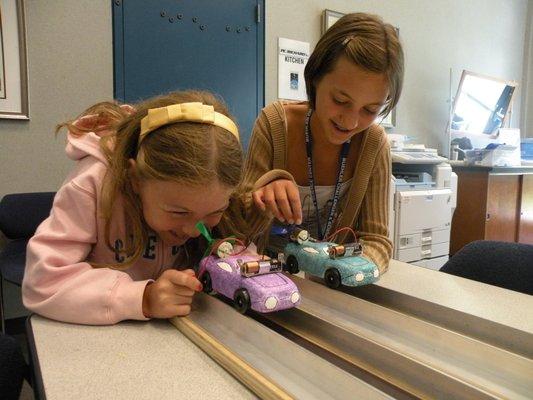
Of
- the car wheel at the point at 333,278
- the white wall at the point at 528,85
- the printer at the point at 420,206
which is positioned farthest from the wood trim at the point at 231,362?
the white wall at the point at 528,85

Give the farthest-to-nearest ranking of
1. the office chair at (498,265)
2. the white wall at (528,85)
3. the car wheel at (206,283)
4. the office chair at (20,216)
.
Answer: the white wall at (528,85), the office chair at (20,216), the office chair at (498,265), the car wheel at (206,283)

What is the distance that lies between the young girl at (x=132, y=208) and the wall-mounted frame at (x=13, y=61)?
154 cm

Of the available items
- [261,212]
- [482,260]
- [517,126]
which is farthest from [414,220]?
[517,126]

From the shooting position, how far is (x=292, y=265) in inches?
33.9

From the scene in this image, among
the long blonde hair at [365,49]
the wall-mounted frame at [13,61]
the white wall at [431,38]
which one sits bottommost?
the long blonde hair at [365,49]

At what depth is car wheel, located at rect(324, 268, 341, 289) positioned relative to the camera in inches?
29.5

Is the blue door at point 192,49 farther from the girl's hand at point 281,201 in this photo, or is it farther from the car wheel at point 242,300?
the car wheel at point 242,300

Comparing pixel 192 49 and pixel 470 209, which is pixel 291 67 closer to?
pixel 192 49

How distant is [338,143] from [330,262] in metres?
0.40

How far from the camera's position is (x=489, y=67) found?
440 centimetres

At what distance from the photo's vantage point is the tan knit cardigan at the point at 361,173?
1046mm

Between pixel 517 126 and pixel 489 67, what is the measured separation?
0.93 meters

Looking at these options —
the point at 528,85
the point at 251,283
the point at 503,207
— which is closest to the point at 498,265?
the point at 251,283

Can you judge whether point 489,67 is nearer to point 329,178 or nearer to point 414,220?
point 414,220
